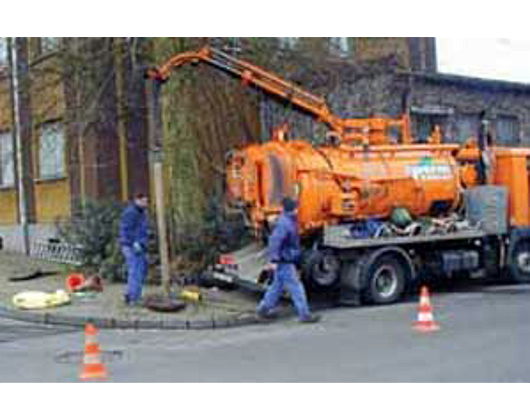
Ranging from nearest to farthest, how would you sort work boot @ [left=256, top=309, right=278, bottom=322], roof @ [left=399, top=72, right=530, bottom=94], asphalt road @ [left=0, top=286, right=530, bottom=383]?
asphalt road @ [left=0, top=286, right=530, bottom=383], work boot @ [left=256, top=309, right=278, bottom=322], roof @ [left=399, top=72, right=530, bottom=94]

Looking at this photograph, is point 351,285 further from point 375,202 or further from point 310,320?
point 310,320

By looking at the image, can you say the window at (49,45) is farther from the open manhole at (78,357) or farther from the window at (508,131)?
the window at (508,131)

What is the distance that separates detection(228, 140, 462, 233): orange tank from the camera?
631 inches

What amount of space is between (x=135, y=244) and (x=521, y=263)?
7527 millimetres

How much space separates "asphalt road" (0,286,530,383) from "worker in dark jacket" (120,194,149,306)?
1.65m

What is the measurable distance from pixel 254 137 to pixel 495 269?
588 centimetres

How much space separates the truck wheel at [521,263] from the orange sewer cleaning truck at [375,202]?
0.08ft

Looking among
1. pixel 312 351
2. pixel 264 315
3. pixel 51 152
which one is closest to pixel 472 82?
pixel 51 152

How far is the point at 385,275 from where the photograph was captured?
646 inches

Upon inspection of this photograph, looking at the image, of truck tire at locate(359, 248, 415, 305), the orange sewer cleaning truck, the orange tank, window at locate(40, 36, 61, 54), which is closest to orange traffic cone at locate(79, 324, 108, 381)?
the orange sewer cleaning truck

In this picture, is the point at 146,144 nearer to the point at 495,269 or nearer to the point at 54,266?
the point at 54,266

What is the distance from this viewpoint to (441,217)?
58.0 feet

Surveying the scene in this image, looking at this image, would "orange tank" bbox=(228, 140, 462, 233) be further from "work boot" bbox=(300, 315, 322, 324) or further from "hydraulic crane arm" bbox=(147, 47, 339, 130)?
"work boot" bbox=(300, 315, 322, 324)

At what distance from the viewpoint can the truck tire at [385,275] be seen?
52.4 feet
